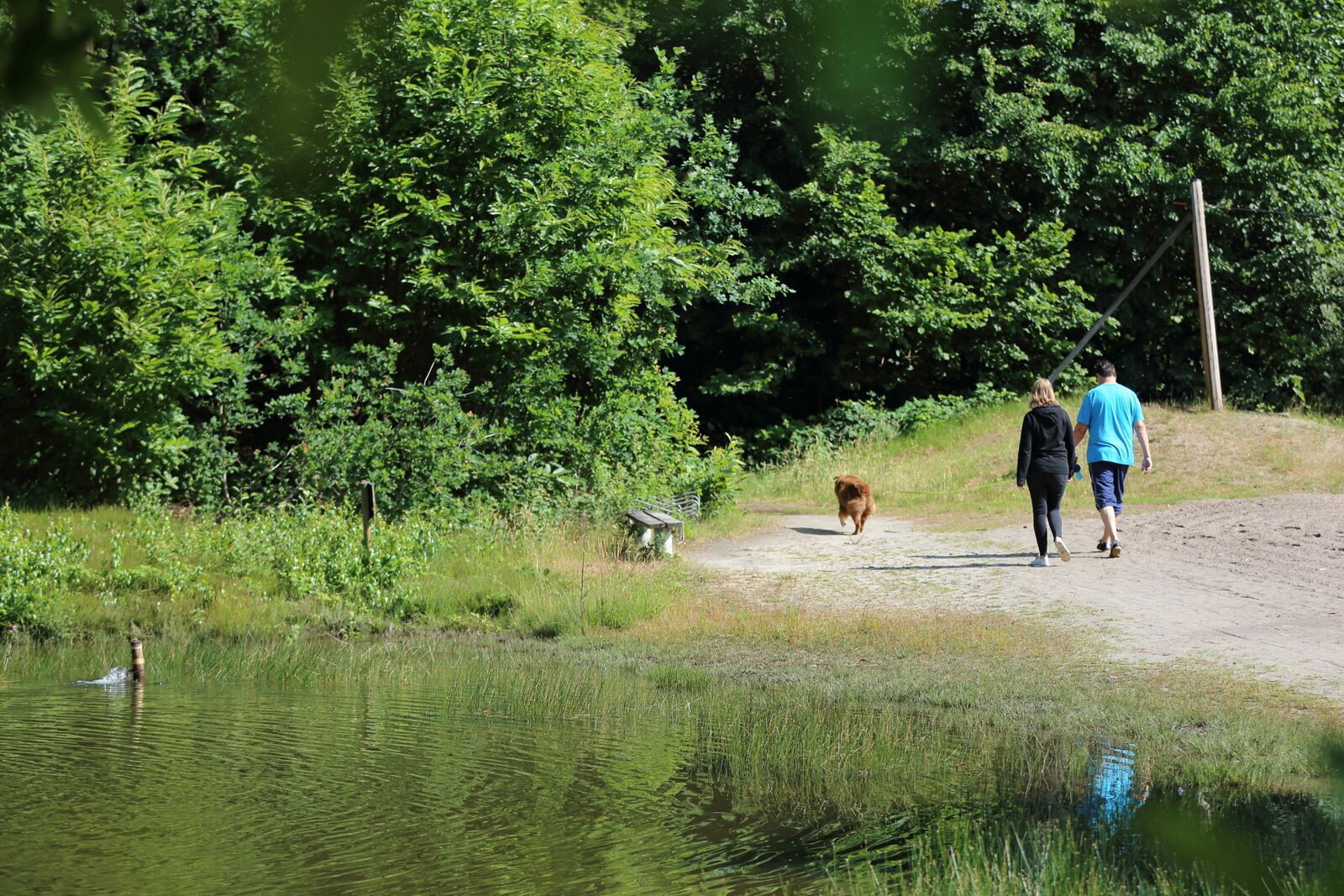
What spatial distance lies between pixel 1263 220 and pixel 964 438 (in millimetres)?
10547

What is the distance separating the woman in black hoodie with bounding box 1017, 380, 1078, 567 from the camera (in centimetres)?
1403

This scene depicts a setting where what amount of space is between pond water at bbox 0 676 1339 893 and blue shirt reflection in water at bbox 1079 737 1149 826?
17 mm

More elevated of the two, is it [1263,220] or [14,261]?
[1263,220]

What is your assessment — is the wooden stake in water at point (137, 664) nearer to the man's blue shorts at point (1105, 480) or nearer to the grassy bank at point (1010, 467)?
the man's blue shorts at point (1105, 480)

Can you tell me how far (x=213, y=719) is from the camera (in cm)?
933

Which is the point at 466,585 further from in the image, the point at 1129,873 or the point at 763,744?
the point at 1129,873

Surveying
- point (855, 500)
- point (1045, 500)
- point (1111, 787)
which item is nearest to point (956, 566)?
point (1045, 500)

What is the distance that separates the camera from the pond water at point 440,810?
20.3 ft

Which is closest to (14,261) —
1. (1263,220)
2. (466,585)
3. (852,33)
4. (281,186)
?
(281,186)

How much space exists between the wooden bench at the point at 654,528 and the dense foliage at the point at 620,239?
1736 mm

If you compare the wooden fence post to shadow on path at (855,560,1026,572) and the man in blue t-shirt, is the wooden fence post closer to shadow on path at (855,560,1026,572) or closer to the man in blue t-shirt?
shadow on path at (855,560,1026,572)

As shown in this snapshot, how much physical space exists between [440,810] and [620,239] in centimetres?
1429

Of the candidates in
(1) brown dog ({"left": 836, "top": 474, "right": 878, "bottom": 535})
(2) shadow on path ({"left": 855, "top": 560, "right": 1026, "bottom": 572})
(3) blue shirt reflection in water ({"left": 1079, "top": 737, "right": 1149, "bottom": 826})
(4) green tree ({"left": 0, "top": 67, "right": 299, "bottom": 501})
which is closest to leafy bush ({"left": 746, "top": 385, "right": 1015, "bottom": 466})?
(1) brown dog ({"left": 836, "top": 474, "right": 878, "bottom": 535})

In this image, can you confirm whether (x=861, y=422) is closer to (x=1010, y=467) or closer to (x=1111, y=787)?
(x=1010, y=467)
